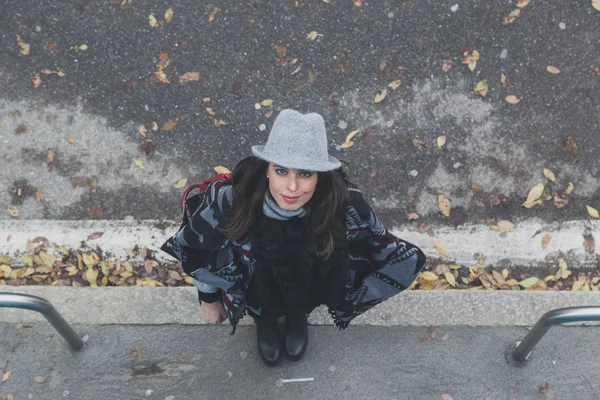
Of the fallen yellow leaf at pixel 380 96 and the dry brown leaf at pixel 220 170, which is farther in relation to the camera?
the fallen yellow leaf at pixel 380 96

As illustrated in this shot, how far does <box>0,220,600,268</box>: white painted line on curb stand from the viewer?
137 inches

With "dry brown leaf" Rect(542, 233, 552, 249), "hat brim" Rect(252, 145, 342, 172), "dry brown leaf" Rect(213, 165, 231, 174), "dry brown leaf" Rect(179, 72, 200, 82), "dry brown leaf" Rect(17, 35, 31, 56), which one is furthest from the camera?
"dry brown leaf" Rect(17, 35, 31, 56)

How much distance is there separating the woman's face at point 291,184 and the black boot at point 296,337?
133cm

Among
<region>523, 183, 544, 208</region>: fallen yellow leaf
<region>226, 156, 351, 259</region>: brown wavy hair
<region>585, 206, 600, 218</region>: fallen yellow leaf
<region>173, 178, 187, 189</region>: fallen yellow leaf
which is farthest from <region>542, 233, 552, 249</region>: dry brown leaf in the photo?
<region>173, 178, 187, 189</region>: fallen yellow leaf

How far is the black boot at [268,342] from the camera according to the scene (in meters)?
2.98

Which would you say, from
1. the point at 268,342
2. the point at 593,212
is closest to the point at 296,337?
the point at 268,342

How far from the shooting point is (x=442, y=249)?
3.48 metres

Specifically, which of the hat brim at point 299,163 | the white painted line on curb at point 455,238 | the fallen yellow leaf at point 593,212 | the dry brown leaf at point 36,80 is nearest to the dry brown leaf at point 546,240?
the white painted line on curb at point 455,238

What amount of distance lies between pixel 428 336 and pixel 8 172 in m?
3.31

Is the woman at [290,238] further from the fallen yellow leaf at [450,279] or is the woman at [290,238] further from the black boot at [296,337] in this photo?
the fallen yellow leaf at [450,279]

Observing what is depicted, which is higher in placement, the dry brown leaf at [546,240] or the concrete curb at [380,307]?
the dry brown leaf at [546,240]

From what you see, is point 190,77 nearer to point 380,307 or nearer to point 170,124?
point 170,124

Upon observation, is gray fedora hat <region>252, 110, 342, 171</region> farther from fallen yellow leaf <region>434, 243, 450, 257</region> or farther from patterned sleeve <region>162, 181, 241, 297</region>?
fallen yellow leaf <region>434, 243, 450, 257</region>

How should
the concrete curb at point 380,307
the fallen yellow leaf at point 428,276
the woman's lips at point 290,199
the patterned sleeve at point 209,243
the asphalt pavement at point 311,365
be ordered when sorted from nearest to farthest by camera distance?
the woman's lips at point 290,199
the patterned sleeve at point 209,243
the asphalt pavement at point 311,365
the concrete curb at point 380,307
the fallen yellow leaf at point 428,276
